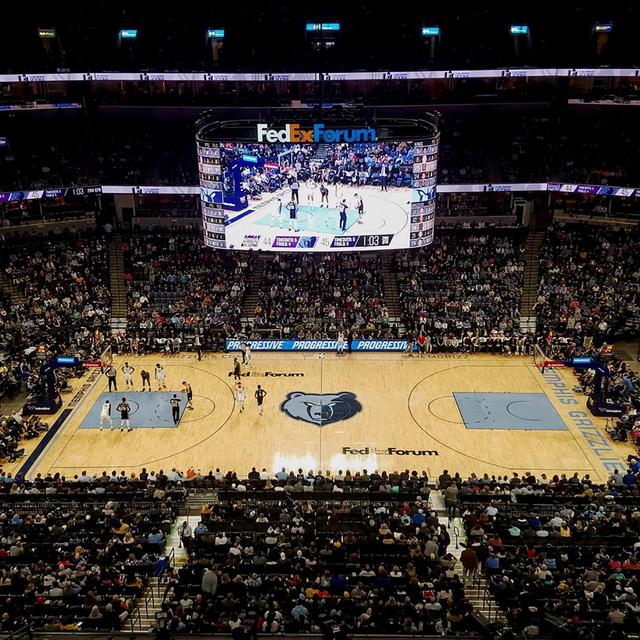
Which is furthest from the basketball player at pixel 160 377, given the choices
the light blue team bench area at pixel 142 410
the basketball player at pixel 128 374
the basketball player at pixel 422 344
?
the basketball player at pixel 422 344

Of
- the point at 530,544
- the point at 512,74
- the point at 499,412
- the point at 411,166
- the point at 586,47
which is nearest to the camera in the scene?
the point at 530,544

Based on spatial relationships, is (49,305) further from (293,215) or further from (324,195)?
(324,195)

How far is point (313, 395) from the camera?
34.1 m

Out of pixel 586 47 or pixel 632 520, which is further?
pixel 586 47

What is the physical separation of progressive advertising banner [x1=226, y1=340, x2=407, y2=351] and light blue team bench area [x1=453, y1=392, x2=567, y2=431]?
5.74 m

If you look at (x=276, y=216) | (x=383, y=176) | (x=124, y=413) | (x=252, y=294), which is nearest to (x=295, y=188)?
(x=276, y=216)

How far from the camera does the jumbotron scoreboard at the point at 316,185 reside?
3647 centimetres

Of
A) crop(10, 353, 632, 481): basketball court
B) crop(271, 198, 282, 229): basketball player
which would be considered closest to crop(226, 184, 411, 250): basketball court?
crop(271, 198, 282, 229): basketball player

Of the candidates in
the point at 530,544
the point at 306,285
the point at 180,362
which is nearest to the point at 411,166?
the point at 306,285

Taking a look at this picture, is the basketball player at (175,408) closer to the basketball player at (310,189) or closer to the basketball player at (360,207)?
the basketball player at (310,189)

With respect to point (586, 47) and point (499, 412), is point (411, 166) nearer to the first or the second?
point (499, 412)

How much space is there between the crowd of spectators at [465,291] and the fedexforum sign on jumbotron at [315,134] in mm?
9538

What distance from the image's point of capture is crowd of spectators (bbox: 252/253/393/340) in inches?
1556

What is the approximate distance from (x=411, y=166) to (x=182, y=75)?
14.9 metres
